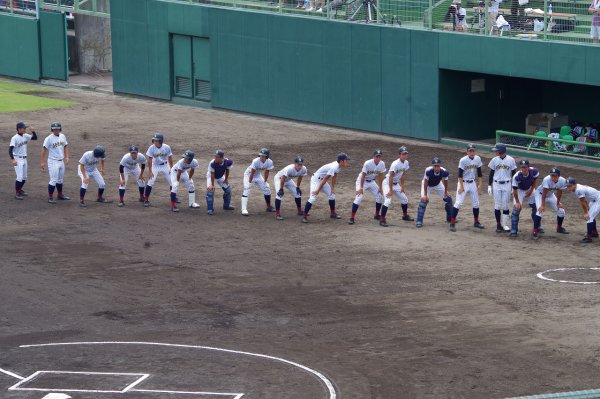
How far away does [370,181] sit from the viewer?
25.4 meters

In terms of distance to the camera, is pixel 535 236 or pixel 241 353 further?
pixel 535 236

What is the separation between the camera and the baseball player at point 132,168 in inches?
1035

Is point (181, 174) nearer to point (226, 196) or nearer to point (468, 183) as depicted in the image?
point (226, 196)

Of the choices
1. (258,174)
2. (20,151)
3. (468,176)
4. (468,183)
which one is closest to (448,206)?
(468,183)

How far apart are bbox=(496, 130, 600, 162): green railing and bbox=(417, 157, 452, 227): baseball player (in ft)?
24.0

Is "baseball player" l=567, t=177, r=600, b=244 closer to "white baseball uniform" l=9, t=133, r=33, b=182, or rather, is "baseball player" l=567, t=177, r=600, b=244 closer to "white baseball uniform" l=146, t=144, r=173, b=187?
"white baseball uniform" l=146, t=144, r=173, b=187

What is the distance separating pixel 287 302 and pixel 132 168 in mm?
8460

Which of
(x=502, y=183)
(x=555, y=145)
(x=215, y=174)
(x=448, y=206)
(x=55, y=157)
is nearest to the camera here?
(x=502, y=183)

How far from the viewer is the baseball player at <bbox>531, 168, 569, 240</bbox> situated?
77.4 feet

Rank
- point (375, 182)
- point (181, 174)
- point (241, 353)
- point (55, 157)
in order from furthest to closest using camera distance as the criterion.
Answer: point (55, 157), point (181, 174), point (375, 182), point (241, 353)

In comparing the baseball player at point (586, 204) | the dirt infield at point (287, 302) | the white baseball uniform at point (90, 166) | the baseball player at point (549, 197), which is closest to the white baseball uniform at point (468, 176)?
the dirt infield at point (287, 302)

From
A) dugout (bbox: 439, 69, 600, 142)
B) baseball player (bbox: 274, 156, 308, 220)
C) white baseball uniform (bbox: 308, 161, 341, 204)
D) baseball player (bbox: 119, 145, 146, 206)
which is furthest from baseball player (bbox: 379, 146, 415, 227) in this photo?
dugout (bbox: 439, 69, 600, 142)

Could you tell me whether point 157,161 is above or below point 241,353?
above

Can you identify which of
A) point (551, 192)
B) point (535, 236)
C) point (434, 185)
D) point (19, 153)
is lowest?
point (535, 236)
